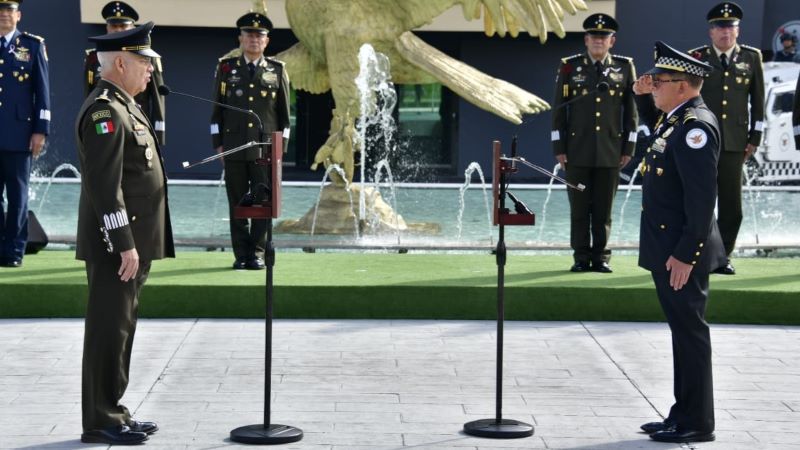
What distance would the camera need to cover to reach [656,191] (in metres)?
5.24

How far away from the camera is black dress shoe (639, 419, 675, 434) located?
5.26 m

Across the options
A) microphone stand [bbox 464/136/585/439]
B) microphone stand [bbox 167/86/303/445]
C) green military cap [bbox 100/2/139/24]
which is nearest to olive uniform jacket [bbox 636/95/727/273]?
microphone stand [bbox 464/136/585/439]

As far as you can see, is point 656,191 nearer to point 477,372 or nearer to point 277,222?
point 477,372

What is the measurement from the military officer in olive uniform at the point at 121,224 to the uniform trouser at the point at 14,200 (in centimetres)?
389

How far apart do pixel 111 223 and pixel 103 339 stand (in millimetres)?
518

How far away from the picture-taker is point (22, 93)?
8.66 meters

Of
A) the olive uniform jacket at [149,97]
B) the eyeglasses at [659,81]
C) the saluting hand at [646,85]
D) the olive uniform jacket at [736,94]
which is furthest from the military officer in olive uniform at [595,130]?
the eyeglasses at [659,81]

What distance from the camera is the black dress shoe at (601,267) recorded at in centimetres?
891

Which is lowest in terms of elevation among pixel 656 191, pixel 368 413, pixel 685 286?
pixel 368 413

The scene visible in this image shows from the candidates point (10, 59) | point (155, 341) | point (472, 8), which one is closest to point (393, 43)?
point (472, 8)

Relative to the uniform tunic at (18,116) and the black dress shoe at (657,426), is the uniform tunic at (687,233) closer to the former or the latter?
the black dress shoe at (657,426)

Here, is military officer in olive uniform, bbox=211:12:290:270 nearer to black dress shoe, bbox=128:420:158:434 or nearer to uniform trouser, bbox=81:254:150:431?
black dress shoe, bbox=128:420:158:434

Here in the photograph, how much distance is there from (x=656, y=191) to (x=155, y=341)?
326 centimetres

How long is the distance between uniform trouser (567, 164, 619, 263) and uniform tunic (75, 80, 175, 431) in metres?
4.51
